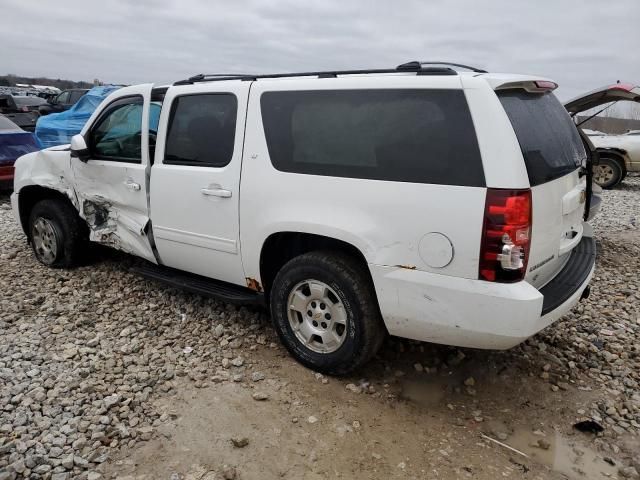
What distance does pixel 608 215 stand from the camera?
348 inches

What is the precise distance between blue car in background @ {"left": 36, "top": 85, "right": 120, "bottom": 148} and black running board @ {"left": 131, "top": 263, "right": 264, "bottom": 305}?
280 inches

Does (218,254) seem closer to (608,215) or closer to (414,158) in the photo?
(414,158)


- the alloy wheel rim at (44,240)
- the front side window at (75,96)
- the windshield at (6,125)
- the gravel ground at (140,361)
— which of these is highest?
the front side window at (75,96)

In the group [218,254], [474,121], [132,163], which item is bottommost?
[218,254]

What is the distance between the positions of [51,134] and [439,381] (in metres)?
9.99

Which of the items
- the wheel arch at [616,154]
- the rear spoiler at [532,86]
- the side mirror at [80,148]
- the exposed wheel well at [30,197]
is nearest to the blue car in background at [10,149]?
the exposed wheel well at [30,197]

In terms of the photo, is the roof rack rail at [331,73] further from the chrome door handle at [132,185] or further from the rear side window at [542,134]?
the chrome door handle at [132,185]

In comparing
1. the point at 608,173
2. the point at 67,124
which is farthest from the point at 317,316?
the point at 608,173

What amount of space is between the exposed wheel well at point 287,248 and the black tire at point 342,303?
69 mm

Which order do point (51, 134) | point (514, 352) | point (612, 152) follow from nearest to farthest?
point (514, 352)
point (51, 134)
point (612, 152)

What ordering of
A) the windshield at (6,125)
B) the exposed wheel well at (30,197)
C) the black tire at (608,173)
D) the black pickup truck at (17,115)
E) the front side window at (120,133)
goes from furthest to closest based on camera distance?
Result: the black pickup truck at (17,115), the black tire at (608,173), the windshield at (6,125), the exposed wheel well at (30,197), the front side window at (120,133)

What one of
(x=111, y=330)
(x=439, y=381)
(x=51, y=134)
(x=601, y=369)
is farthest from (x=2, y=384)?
(x=51, y=134)

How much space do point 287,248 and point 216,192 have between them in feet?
2.10

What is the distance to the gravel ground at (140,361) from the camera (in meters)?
2.82
